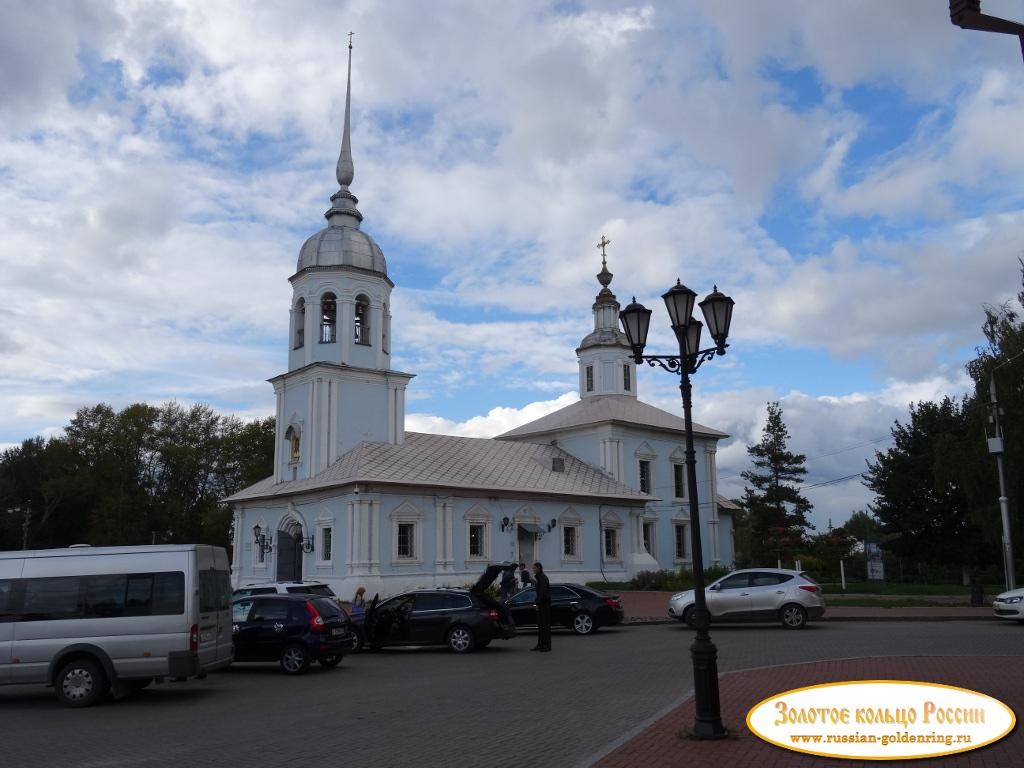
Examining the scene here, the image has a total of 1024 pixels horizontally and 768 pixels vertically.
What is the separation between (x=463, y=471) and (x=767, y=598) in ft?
57.3

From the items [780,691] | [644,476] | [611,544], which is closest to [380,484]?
[611,544]

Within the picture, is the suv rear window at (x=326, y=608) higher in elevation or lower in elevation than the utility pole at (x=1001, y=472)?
lower

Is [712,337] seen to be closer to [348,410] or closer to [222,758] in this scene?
[222,758]

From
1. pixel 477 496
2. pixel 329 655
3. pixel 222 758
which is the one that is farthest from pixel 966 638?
pixel 477 496

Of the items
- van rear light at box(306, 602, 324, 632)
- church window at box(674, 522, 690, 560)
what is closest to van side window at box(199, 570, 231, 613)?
van rear light at box(306, 602, 324, 632)

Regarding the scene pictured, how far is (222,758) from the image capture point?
333 inches

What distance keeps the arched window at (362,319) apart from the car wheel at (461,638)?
2031 cm

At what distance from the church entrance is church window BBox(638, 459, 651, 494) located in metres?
17.5

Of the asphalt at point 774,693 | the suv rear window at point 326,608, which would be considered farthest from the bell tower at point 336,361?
the asphalt at point 774,693

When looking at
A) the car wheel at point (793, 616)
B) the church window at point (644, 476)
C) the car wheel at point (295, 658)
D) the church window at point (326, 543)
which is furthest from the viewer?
the church window at point (644, 476)

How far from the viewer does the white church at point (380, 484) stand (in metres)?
32.9

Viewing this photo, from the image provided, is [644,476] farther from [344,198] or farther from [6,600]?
[6,600]

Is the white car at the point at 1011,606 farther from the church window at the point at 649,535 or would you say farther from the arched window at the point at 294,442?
the arched window at the point at 294,442

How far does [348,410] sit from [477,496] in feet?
20.8
